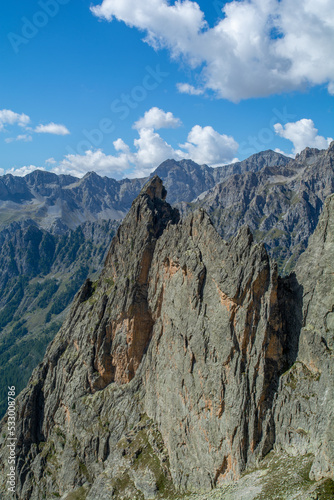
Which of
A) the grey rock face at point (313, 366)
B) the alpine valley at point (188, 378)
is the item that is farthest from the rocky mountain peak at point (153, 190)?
the grey rock face at point (313, 366)

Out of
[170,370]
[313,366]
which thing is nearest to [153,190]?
[170,370]

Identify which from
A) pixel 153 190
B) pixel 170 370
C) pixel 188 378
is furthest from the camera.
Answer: pixel 153 190

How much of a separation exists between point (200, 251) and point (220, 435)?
3272 centimetres

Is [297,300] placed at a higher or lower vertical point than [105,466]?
higher

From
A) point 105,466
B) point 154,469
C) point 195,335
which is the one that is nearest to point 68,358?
point 105,466

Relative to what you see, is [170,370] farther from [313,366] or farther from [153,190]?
[153,190]

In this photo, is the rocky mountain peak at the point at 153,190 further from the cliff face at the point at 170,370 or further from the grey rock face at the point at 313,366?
the grey rock face at the point at 313,366

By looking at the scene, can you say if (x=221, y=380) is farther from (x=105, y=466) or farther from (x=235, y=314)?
(x=105, y=466)

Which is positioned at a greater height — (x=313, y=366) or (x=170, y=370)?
(x=313, y=366)

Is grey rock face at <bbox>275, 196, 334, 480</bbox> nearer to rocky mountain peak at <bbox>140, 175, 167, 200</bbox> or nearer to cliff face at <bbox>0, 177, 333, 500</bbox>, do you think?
cliff face at <bbox>0, 177, 333, 500</bbox>

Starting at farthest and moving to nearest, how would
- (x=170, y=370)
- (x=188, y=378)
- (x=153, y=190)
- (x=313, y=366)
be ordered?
(x=153, y=190)
(x=170, y=370)
(x=188, y=378)
(x=313, y=366)

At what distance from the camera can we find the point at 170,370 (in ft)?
234

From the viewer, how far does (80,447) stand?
82.6 m

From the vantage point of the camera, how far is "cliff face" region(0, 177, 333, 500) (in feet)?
180
